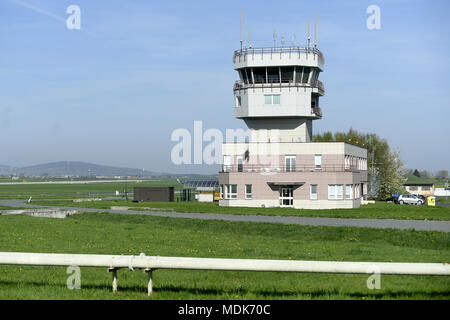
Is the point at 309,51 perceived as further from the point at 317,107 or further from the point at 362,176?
the point at 362,176

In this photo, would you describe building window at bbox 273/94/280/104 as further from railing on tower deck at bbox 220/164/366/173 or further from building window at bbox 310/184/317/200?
building window at bbox 310/184/317/200

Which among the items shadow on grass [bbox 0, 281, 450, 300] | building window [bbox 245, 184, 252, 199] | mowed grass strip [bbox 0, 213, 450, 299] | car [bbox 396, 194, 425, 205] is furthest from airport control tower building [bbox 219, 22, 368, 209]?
shadow on grass [bbox 0, 281, 450, 300]

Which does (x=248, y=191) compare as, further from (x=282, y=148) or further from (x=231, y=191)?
(x=282, y=148)

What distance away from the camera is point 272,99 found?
67188mm

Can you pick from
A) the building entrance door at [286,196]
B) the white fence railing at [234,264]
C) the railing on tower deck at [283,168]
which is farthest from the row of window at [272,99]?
the white fence railing at [234,264]

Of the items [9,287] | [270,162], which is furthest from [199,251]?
[270,162]

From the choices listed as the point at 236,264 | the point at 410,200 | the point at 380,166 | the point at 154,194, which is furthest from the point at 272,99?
the point at 236,264

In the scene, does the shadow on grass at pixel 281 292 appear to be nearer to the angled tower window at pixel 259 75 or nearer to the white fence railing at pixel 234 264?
the white fence railing at pixel 234 264

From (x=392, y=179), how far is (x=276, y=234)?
65495 millimetres

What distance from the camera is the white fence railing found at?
409 inches

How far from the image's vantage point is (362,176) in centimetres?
7744

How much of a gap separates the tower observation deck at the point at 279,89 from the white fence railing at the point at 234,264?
2236 inches

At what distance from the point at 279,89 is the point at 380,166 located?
37865 millimetres
